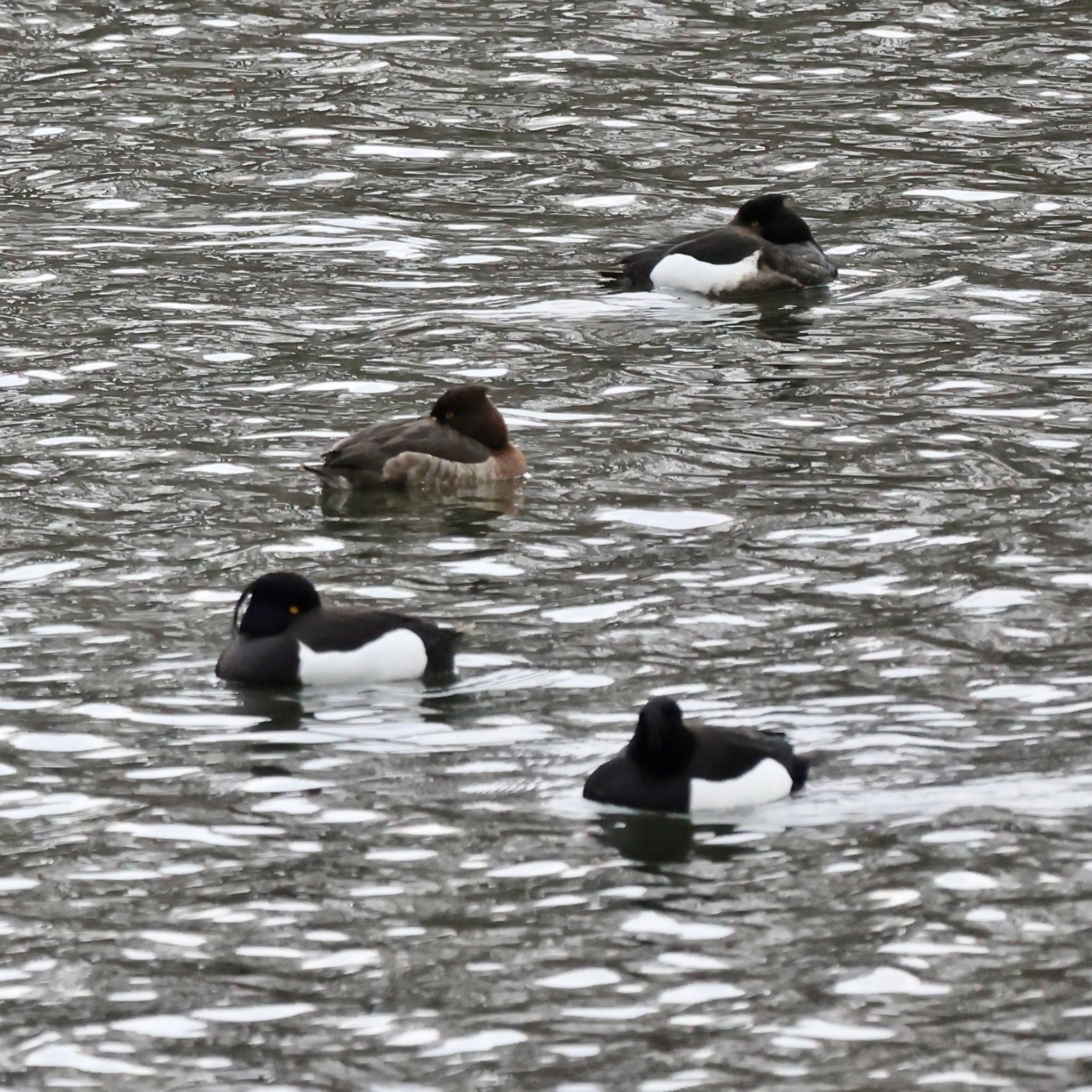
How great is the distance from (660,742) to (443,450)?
17.3ft

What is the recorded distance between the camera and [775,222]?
19.8 m

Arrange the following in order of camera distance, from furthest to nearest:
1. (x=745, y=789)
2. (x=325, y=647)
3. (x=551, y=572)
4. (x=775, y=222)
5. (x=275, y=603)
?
(x=775, y=222) < (x=551, y=572) < (x=275, y=603) < (x=325, y=647) < (x=745, y=789)

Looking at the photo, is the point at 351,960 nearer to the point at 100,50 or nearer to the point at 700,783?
the point at 700,783

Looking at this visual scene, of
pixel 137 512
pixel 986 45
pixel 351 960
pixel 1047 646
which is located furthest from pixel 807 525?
pixel 986 45

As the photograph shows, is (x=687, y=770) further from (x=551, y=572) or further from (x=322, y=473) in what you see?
(x=322, y=473)

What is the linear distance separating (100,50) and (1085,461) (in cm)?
1587

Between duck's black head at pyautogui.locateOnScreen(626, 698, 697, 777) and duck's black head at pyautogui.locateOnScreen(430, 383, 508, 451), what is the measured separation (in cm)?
514

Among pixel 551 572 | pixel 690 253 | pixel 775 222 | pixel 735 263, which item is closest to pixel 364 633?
pixel 551 572

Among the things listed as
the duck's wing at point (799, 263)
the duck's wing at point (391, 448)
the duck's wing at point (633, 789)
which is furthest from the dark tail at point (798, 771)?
the duck's wing at point (799, 263)

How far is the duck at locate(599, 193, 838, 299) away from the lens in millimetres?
19422

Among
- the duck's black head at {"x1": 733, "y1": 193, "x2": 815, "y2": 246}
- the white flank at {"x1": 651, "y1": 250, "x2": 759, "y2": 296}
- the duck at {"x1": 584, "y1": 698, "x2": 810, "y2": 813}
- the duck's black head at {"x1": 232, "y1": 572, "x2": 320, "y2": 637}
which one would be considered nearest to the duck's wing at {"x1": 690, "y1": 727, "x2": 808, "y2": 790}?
the duck at {"x1": 584, "y1": 698, "x2": 810, "y2": 813}

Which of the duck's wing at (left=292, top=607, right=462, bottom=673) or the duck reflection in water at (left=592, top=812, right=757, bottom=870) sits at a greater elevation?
the duck's wing at (left=292, top=607, right=462, bottom=673)

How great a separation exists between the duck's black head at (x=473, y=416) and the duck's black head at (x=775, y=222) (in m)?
5.29

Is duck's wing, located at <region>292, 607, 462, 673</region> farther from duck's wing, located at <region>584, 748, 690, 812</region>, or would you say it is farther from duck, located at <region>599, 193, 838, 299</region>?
duck, located at <region>599, 193, 838, 299</region>
